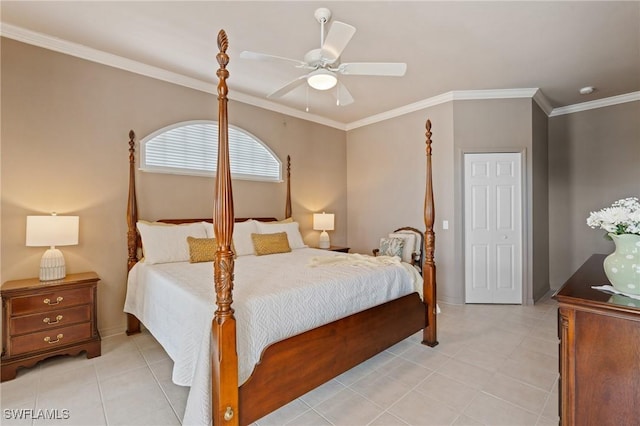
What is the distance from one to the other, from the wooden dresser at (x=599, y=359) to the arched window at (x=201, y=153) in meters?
3.51

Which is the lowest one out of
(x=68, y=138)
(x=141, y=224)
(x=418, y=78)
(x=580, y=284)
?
(x=580, y=284)

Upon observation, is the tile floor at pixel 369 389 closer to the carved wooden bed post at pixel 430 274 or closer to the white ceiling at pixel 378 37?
the carved wooden bed post at pixel 430 274

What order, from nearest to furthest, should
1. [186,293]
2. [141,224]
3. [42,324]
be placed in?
[186,293] → [42,324] → [141,224]

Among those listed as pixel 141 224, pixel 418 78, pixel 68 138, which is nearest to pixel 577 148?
pixel 418 78

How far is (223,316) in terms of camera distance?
1.55 meters

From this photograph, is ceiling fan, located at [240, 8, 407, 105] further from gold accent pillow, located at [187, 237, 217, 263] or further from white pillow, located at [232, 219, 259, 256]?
white pillow, located at [232, 219, 259, 256]

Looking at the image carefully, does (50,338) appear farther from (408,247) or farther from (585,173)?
(585,173)

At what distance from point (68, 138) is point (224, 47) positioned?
235 cm

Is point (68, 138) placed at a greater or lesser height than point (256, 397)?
greater

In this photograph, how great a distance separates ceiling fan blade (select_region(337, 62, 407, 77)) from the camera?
2270 millimetres

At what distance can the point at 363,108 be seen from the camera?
15.6 feet

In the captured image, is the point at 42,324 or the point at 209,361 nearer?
the point at 209,361

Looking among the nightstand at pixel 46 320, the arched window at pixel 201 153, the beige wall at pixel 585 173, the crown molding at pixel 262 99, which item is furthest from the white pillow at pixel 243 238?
the beige wall at pixel 585 173

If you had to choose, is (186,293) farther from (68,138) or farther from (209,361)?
(68,138)
